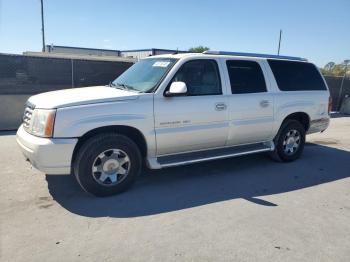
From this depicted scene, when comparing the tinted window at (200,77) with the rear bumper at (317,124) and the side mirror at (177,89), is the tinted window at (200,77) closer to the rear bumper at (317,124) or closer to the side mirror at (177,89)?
the side mirror at (177,89)

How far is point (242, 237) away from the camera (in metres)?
3.49

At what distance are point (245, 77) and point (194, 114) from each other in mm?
1304

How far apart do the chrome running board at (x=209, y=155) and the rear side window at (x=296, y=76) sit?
1164mm

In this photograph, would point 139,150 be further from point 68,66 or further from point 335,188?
point 68,66

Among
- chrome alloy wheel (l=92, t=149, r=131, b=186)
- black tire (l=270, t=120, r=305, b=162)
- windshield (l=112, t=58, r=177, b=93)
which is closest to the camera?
chrome alloy wheel (l=92, t=149, r=131, b=186)

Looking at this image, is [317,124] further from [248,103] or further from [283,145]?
[248,103]

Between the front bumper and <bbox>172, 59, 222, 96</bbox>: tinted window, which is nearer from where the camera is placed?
the front bumper

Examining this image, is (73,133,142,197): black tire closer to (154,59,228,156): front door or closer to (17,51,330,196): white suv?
(17,51,330,196): white suv

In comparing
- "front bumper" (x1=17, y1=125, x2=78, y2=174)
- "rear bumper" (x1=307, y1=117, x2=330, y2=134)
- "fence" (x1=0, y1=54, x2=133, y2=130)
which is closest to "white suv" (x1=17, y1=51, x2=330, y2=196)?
"front bumper" (x1=17, y1=125, x2=78, y2=174)

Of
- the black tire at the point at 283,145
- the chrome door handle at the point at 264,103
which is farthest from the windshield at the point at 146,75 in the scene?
the black tire at the point at 283,145

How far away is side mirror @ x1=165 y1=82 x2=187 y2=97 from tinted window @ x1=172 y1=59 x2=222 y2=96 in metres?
0.25

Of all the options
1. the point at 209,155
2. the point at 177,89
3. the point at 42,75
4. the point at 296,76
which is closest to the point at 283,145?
the point at 296,76

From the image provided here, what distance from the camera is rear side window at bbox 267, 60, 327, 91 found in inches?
238

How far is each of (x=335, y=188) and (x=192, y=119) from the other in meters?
2.51
